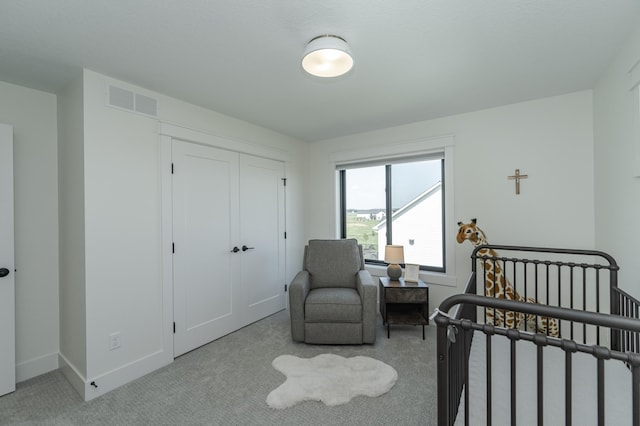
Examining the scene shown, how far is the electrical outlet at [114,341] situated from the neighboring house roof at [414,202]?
305 centimetres

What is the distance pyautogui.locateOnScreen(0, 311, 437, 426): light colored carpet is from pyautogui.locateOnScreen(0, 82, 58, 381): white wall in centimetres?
27

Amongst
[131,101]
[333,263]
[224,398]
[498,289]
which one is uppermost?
[131,101]

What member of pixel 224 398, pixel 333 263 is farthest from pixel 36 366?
pixel 333 263

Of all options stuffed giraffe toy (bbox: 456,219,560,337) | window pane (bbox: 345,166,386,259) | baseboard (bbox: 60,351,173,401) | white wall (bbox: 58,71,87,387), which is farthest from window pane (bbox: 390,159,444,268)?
white wall (bbox: 58,71,87,387)

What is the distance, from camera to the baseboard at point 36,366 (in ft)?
7.47

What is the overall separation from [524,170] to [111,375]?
408 cm

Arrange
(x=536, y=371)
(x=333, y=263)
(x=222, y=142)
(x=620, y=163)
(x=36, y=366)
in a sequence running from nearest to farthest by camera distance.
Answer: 1. (x=536, y=371)
2. (x=620, y=163)
3. (x=36, y=366)
4. (x=222, y=142)
5. (x=333, y=263)

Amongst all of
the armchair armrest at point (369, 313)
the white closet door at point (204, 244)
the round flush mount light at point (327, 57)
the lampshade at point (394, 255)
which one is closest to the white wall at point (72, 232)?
the white closet door at point (204, 244)

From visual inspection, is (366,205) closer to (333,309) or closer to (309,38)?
(333,309)

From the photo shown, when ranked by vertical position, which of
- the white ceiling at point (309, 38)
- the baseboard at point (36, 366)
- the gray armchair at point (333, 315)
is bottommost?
A: the baseboard at point (36, 366)

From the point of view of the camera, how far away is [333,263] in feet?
11.0

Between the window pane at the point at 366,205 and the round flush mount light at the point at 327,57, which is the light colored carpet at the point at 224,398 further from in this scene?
the round flush mount light at the point at 327,57

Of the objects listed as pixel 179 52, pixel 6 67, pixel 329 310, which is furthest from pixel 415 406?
pixel 6 67

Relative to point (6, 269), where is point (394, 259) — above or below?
below
